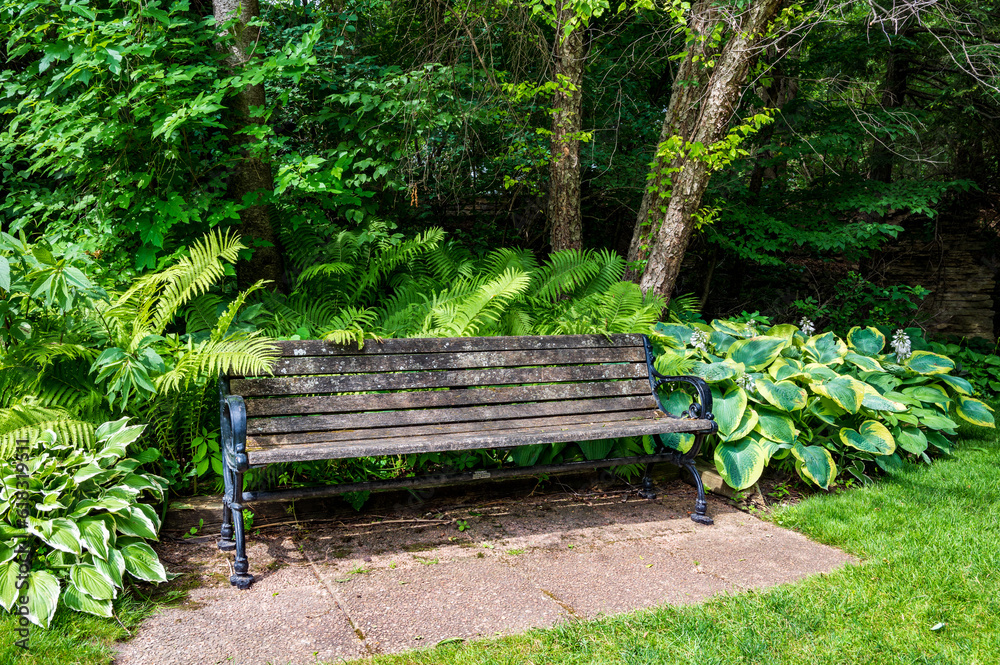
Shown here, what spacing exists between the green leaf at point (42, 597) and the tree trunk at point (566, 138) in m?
4.66

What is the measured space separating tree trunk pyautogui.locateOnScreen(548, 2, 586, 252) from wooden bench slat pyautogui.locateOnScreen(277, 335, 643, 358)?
2.13m

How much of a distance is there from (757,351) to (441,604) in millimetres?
2892

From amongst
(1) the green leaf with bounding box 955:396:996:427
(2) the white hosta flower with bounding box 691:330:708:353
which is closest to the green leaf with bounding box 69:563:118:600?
(2) the white hosta flower with bounding box 691:330:708:353

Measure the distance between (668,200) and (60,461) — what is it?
16.0 ft

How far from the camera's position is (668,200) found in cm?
591

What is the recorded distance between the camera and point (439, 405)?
3.62 m

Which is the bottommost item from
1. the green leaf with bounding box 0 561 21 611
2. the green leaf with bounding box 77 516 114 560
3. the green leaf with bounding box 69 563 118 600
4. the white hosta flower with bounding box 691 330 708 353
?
the green leaf with bounding box 69 563 118 600

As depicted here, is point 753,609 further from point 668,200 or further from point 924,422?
point 668,200

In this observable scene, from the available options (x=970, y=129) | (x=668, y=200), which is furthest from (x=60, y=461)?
(x=970, y=129)

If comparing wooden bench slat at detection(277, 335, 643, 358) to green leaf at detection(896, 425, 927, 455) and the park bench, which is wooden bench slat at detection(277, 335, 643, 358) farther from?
green leaf at detection(896, 425, 927, 455)

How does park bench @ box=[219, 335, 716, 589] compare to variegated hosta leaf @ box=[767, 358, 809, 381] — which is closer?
park bench @ box=[219, 335, 716, 589]

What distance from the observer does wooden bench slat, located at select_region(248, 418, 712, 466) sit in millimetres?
2951

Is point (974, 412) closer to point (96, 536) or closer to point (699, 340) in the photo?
point (699, 340)

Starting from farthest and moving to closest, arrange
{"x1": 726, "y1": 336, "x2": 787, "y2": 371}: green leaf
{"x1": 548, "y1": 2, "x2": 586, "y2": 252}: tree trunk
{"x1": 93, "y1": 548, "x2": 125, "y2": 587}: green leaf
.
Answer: {"x1": 548, "y1": 2, "x2": 586, "y2": 252}: tree trunk < {"x1": 726, "y1": 336, "x2": 787, "y2": 371}: green leaf < {"x1": 93, "y1": 548, "x2": 125, "y2": 587}: green leaf
